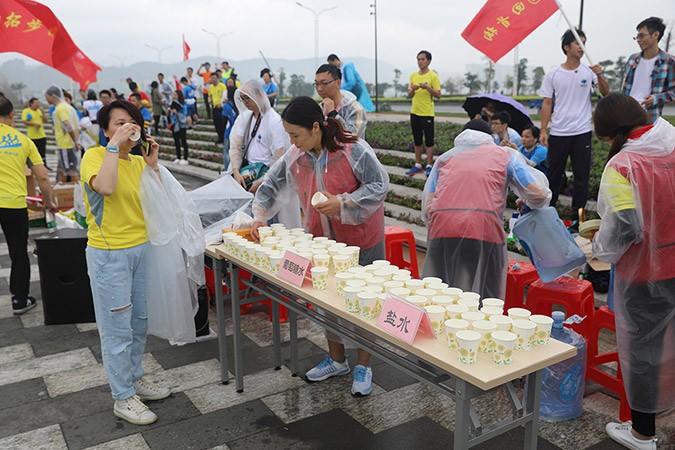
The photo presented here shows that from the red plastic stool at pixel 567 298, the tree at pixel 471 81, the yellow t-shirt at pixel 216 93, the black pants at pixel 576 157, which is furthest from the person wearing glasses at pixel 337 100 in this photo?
the tree at pixel 471 81

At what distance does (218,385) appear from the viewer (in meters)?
3.49

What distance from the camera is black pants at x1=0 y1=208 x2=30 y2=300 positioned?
452 centimetres

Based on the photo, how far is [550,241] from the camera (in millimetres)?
3061

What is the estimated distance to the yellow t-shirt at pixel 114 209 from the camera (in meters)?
2.82

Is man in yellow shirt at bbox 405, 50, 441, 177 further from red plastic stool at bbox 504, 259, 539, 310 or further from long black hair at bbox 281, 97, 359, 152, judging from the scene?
long black hair at bbox 281, 97, 359, 152

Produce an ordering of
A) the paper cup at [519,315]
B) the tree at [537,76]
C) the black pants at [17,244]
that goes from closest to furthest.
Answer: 1. the paper cup at [519,315]
2. the black pants at [17,244]
3. the tree at [537,76]

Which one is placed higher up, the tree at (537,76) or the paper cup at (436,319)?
the tree at (537,76)

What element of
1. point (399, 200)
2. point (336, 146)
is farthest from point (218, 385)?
point (399, 200)

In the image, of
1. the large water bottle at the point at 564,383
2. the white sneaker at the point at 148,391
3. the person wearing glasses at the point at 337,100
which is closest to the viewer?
the large water bottle at the point at 564,383

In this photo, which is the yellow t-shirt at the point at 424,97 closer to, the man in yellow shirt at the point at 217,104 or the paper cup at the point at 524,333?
the paper cup at the point at 524,333

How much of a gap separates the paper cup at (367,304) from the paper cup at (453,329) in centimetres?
35

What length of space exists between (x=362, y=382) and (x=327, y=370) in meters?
0.31

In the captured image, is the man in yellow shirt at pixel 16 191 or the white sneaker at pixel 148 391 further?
the man in yellow shirt at pixel 16 191

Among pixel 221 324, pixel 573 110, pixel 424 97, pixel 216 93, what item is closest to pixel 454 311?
pixel 221 324
